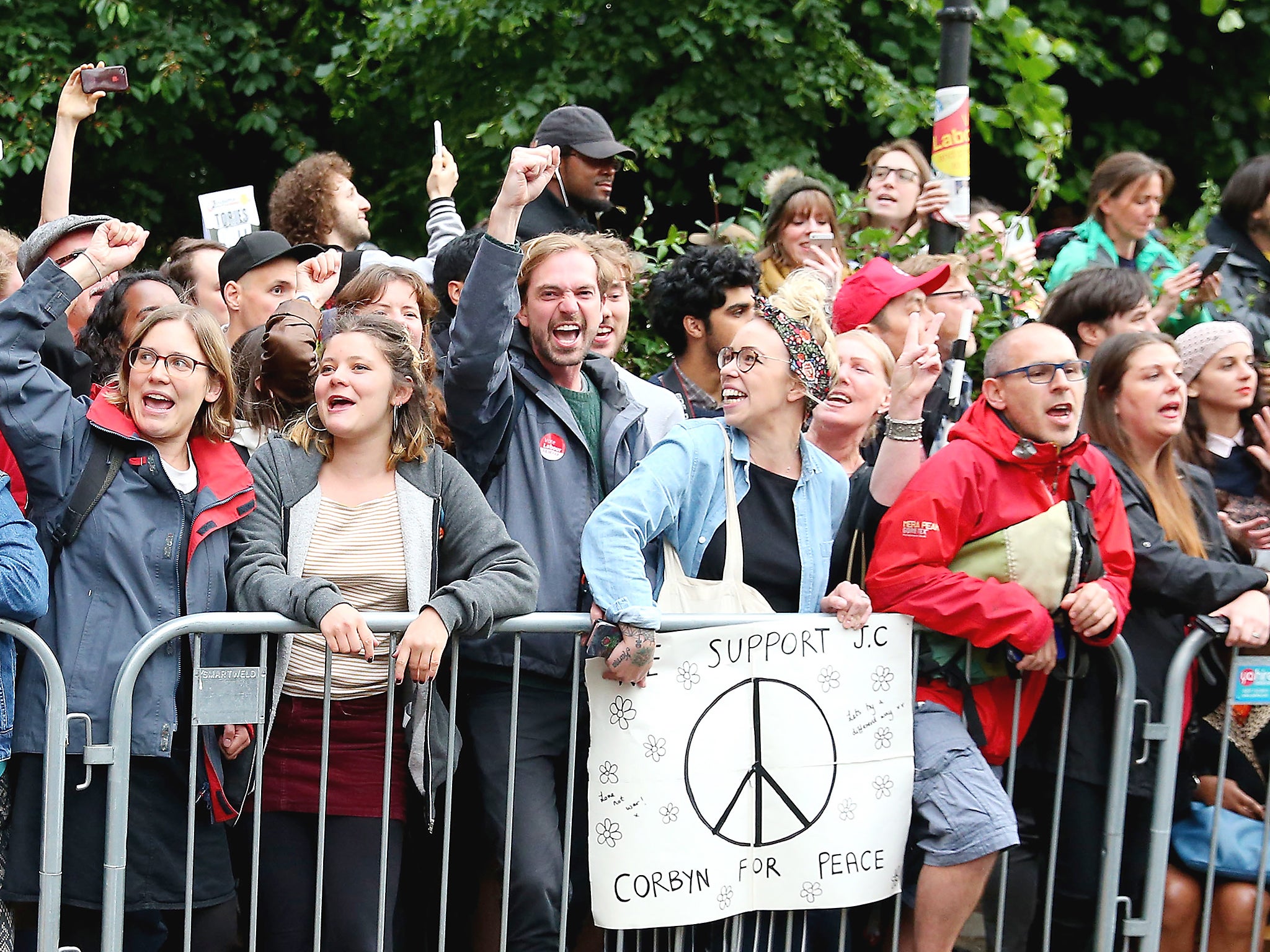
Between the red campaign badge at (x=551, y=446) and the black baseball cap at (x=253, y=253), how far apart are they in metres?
1.68

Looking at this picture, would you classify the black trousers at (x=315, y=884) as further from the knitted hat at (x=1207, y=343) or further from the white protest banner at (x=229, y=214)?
the white protest banner at (x=229, y=214)

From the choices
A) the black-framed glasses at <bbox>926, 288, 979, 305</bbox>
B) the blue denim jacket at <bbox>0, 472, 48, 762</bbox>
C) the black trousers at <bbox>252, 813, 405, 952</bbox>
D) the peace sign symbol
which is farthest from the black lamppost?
the blue denim jacket at <bbox>0, 472, 48, 762</bbox>

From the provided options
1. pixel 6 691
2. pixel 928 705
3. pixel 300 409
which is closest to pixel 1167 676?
pixel 928 705

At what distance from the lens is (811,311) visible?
4.57 meters

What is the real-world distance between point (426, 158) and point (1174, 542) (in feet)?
21.4

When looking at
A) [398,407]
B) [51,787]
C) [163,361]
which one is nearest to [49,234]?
A: [163,361]

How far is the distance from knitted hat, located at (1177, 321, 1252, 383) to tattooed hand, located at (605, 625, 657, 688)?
2635 millimetres

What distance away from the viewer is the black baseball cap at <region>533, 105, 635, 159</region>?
6.34 meters

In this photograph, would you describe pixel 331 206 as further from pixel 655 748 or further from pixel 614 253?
pixel 655 748

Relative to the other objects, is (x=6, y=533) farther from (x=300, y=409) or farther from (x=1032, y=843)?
(x=1032, y=843)

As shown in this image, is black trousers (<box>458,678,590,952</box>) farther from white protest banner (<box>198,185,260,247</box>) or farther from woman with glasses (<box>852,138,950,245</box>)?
woman with glasses (<box>852,138,950,245</box>)

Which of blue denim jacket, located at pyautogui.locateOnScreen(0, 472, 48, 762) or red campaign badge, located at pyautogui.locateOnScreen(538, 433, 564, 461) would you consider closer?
blue denim jacket, located at pyautogui.locateOnScreen(0, 472, 48, 762)

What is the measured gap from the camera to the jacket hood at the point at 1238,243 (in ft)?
22.7

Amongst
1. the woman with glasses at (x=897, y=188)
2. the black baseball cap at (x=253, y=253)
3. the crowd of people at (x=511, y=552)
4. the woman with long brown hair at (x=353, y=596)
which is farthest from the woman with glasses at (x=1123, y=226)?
the woman with long brown hair at (x=353, y=596)
